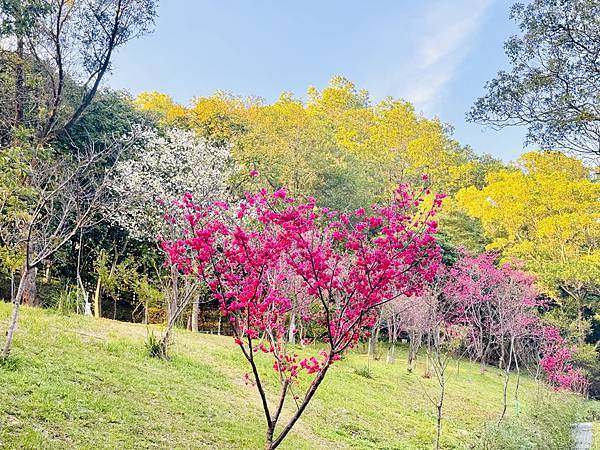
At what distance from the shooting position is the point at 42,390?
5.52 meters

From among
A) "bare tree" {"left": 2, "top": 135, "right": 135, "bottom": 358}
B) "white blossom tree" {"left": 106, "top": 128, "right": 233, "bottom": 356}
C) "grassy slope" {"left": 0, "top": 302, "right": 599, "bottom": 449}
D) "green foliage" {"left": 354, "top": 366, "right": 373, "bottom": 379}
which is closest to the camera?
"grassy slope" {"left": 0, "top": 302, "right": 599, "bottom": 449}

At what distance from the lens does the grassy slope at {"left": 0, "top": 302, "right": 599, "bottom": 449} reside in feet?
16.7

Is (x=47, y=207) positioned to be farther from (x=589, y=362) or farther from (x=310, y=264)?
(x=589, y=362)

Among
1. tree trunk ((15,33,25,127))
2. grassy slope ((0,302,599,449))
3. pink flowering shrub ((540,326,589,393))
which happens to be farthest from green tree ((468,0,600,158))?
pink flowering shrub ((540,326,589,393))

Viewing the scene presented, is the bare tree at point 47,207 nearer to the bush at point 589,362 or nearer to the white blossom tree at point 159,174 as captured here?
the white blossom tree at point 159,174

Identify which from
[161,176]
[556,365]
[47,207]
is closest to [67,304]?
[47,207]

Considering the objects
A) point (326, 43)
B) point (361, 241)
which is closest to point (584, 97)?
point (361, 241)

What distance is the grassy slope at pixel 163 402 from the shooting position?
5092 millimetres

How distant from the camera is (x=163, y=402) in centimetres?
661

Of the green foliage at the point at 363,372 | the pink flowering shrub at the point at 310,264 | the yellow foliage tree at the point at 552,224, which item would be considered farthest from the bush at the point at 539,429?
the yellow foliage tree at the point at 552,224

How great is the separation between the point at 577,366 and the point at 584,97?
48.2ft

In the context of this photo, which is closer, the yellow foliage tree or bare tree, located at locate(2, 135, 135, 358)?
bare tree, located at locate(2, 135, 135, 358)

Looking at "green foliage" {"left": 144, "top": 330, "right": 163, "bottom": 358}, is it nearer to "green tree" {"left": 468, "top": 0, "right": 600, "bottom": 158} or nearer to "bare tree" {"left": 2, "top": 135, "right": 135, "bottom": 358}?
"bare tree" {"left": 2, "top": 135, "right": 135, "bottom": 358}

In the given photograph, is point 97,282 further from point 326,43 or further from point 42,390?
point 42,390
